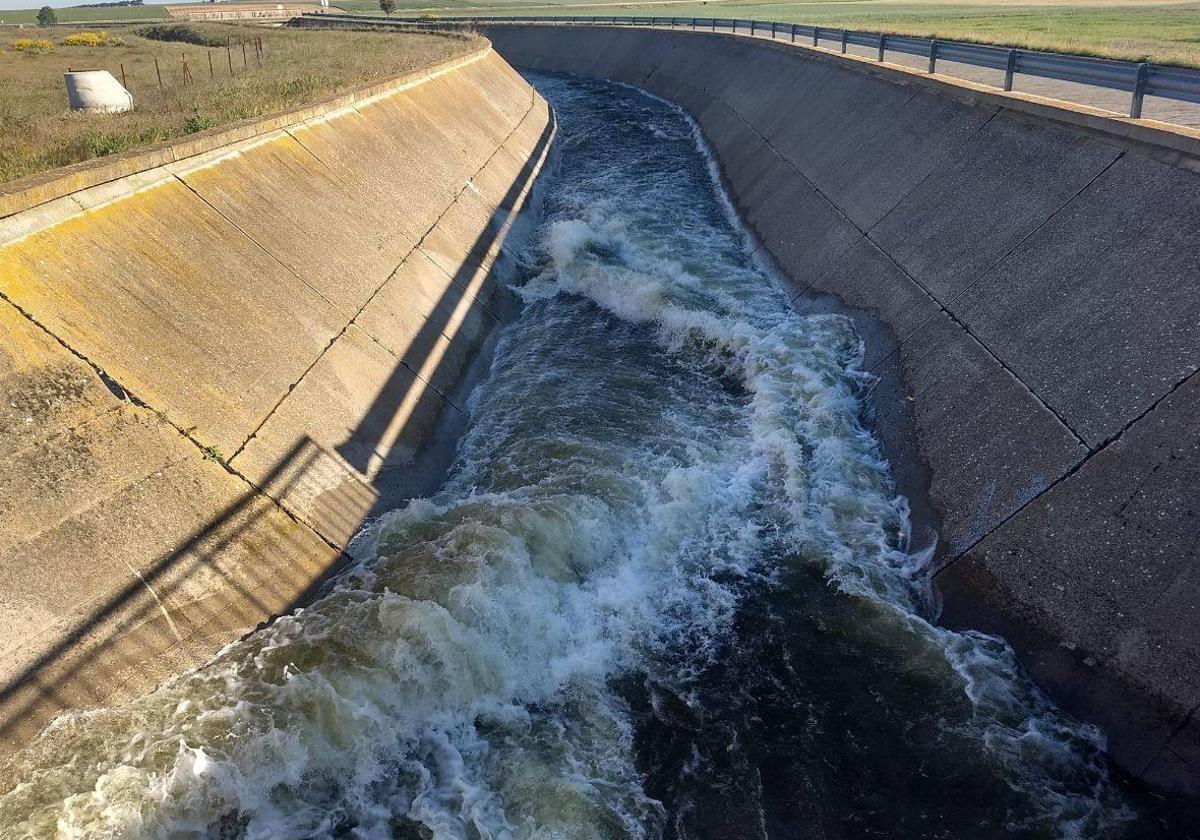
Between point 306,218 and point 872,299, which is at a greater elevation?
→ point 306,218

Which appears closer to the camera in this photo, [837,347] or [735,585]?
[735,585]

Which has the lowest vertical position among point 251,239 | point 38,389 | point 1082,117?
point 38,389

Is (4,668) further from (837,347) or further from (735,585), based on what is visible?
(837,347)

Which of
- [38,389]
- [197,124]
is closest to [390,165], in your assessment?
[197,124]

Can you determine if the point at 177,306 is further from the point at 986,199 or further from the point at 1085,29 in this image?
the point at 1085,29

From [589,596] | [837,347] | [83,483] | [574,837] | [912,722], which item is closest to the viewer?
[574,837]

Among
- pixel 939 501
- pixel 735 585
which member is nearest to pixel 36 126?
pixel 735 585

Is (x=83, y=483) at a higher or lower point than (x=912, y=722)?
higher

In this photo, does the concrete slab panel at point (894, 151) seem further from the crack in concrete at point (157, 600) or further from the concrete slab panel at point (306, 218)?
the crack in concrete at point (157, 600)
